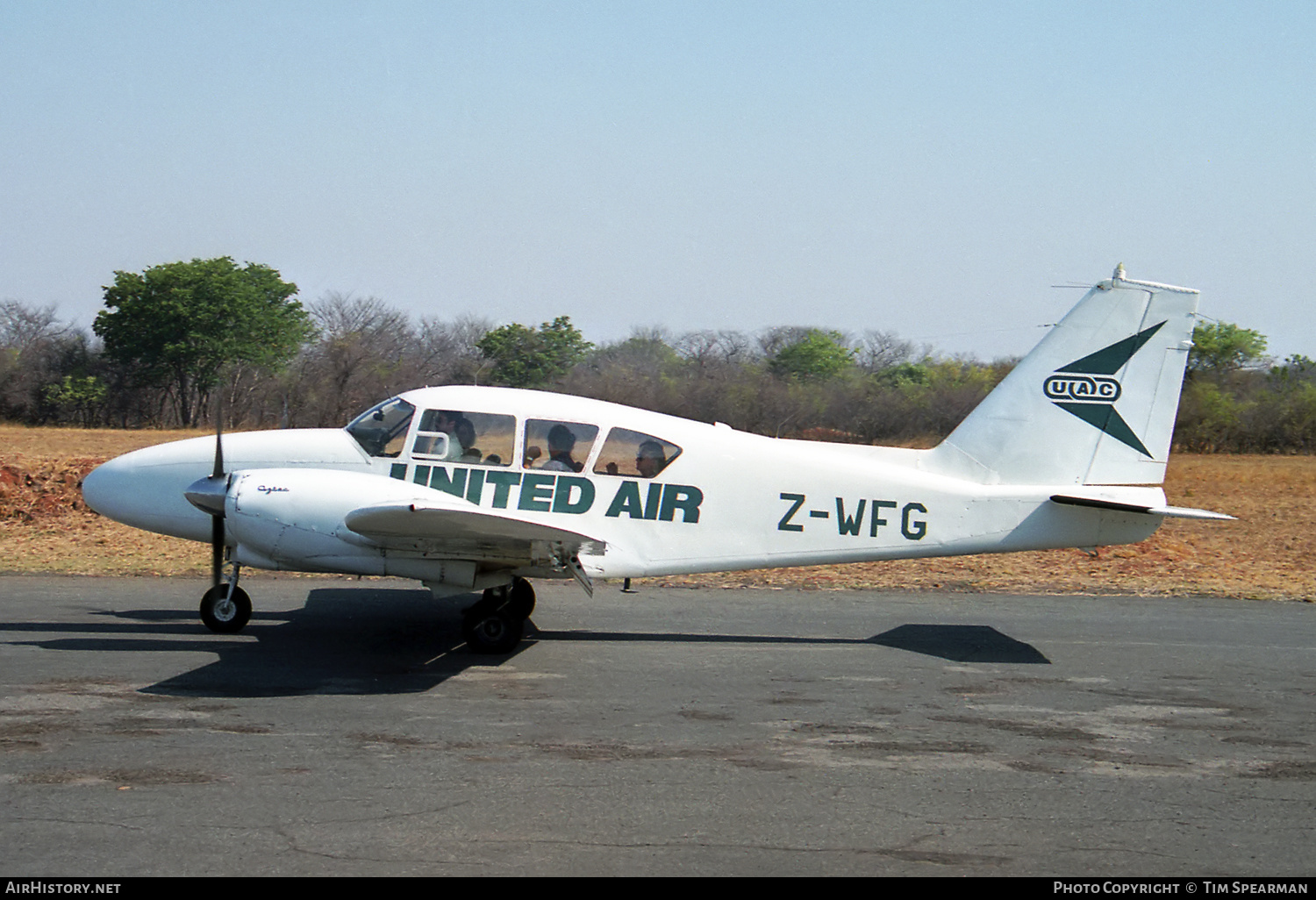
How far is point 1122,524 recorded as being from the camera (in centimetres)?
948

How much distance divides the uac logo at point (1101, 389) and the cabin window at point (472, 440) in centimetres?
494

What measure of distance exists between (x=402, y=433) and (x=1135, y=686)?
6257 mm

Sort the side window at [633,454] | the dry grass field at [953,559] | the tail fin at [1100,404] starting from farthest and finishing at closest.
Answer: the dry grass field at [953,559] → the tail fin at [1100,404] → the side window at [633,454]

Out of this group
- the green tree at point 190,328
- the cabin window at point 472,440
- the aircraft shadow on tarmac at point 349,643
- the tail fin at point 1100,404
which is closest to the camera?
the aircraft shadow on tarmac at point 349,643

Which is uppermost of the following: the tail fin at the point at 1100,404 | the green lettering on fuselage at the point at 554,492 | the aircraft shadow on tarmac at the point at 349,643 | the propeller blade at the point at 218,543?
the tail fin at the point at 1100,404

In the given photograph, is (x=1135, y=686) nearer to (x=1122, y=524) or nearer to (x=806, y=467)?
(x=1122, y=524)

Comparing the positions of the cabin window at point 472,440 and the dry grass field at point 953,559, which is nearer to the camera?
the cabin window at point 472,440

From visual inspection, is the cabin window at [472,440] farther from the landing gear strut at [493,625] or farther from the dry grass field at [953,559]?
the dry grass field at [953,559]

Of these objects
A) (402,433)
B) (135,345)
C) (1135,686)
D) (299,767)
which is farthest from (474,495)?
(135,345)

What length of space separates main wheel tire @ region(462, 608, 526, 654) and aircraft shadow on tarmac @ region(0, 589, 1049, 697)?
0.10 m

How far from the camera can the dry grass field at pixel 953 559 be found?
13484mm

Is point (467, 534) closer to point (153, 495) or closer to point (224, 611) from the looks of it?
point (224, 611)

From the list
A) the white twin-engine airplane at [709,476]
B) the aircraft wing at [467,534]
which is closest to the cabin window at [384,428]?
the white twin-engine airplane at [709,476]

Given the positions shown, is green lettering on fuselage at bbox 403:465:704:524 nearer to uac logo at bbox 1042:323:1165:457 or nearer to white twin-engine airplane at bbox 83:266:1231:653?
white twin-engine airplane at bbox 83:266:1231:653
